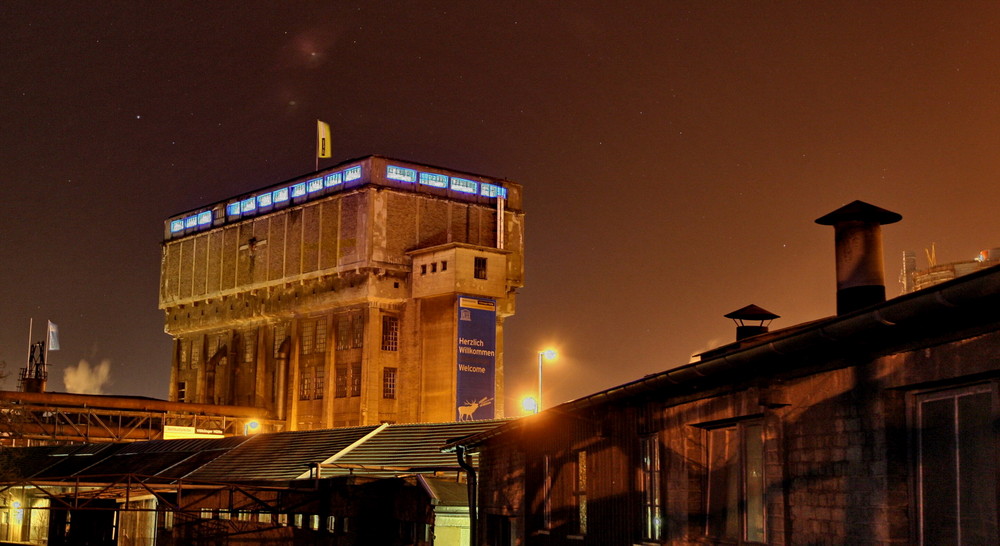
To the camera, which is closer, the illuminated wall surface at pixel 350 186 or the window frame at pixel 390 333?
the window frame at pixel 390 333

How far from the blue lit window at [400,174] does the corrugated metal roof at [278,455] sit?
33.7 metres

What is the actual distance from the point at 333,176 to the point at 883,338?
69808mm

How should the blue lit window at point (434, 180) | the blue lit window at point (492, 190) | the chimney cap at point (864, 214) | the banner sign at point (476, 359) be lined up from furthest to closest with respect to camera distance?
the blue lit window at point (492, 190), the blue lit window at point (434, 180), the banner sign at point (476, 359), the chimney cap at point (864, 214)

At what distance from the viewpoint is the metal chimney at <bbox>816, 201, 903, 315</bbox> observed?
16156mm

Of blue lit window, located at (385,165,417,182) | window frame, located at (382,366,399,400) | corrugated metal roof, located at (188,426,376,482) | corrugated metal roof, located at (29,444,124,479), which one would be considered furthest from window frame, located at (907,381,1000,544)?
blue lit window, located at (385,165,417,182)

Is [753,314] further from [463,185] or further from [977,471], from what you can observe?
[463,185]

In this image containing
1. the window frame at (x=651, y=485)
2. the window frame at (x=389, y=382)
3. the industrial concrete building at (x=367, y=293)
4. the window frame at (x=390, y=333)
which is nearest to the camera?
the window frame at (x=651, y=485)

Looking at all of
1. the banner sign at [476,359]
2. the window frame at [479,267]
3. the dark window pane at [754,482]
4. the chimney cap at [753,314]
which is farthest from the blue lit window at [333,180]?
the dark window pane at [754,482]

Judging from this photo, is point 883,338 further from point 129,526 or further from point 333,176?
point 333,176

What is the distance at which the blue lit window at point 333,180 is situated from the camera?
255 ft

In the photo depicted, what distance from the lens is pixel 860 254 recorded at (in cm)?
1639

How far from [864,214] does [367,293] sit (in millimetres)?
60126

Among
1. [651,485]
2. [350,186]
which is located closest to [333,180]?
[350,186]

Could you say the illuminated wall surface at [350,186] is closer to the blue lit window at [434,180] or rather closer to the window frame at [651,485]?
the blue lit window at [434,180]
